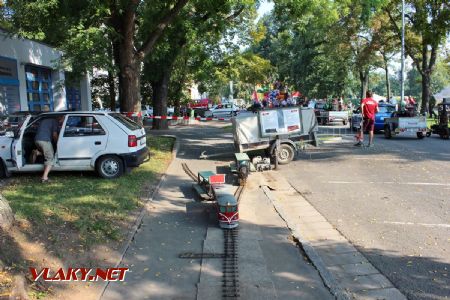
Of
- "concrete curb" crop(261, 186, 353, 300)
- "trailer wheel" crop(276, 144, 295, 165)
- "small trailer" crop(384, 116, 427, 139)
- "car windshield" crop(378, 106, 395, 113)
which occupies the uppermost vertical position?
"car windshield" crop(378, 106, 395, 113)

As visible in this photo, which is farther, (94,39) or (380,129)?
(380,129)

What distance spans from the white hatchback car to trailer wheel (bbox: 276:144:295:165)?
4.78m

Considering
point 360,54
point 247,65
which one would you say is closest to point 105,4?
point 247,65

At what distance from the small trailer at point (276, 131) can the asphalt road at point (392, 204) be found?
58 centimetres

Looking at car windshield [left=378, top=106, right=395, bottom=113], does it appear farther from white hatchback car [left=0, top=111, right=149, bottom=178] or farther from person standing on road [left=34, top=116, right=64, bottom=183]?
person standing on road [left=34, top=116, right=64, bottom=183]

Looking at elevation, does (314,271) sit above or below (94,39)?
below

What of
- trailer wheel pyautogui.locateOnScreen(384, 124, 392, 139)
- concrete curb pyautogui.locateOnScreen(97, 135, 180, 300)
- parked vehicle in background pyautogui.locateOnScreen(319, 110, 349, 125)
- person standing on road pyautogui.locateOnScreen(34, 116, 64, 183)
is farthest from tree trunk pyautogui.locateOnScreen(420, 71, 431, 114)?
person standing on road pyautogui.locateOnScreen(34, 116, 64, 183)

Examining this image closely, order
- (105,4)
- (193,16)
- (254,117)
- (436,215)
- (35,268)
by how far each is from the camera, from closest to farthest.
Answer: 1. (35,268)
2. (436,215)
3. (254,117)
4. (105,4)
5. (193,16)

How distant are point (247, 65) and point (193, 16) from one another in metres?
Result: 17.5

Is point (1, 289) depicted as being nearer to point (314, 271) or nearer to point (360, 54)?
point (314, 271)

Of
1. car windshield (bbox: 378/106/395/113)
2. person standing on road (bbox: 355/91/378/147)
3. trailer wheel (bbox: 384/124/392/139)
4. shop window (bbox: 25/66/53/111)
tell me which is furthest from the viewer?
car windshield (bbox: 378/106/395/113)

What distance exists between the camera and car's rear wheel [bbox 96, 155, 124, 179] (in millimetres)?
10227

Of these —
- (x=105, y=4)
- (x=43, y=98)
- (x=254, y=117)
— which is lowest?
(x=254, y=117)

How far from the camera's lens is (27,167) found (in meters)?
9.99
